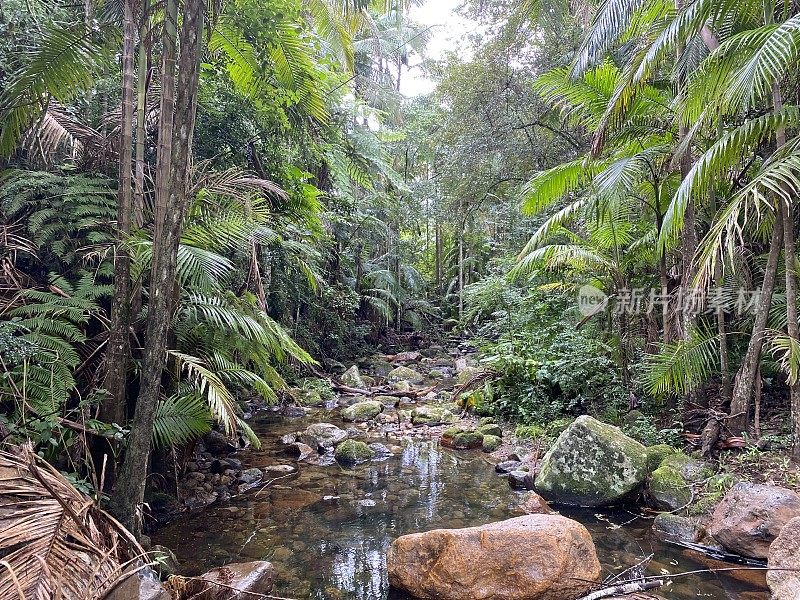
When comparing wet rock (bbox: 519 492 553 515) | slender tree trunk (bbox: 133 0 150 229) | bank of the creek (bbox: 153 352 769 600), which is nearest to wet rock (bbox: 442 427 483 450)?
bank of the creek (bbox: 153 352 769 600)

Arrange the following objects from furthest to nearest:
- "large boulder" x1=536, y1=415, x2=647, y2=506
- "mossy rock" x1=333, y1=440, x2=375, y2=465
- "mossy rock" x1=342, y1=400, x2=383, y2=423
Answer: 1. "mossy rock" x1=342, y1=400, x2=383, y2=423
2. "mossy rock" x1=333, y1=440, x2=375, y2=465
3. "large boulder" x1=536, y1=415, x2=647, y2=506

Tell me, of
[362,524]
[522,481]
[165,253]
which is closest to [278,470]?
[362,524]

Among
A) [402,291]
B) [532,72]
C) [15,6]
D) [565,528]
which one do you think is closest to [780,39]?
[565,528]

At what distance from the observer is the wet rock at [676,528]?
4.30m

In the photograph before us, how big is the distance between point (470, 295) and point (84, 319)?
1054 cm

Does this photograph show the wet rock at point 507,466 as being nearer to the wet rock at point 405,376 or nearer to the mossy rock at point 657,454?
the mossy rock at point 657,454

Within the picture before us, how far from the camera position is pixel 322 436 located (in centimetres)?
762

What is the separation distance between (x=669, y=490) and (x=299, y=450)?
4.41m

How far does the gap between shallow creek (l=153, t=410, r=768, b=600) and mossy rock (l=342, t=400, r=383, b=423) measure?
2.28m

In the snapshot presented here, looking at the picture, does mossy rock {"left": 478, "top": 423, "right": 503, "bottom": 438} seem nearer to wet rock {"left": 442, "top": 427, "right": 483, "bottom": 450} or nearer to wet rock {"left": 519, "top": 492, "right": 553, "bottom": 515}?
wet rock {"left": 442, "top": 427, "right": 483, "bottom": 450}

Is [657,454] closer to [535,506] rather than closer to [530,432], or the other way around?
[535,506]

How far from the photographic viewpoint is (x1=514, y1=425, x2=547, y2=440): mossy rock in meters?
7.23

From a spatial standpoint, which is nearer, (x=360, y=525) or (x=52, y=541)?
(x=52, y=541)

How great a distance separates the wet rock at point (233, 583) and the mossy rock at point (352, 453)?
301 cm
